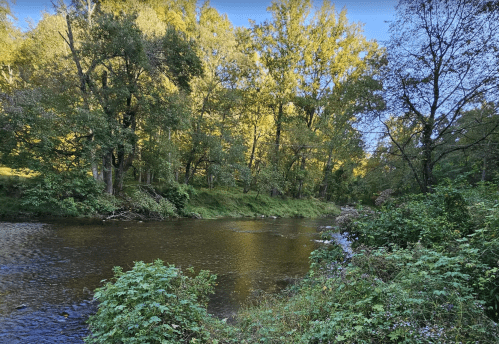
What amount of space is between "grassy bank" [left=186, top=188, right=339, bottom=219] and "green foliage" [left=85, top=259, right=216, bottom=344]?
16.5 metres

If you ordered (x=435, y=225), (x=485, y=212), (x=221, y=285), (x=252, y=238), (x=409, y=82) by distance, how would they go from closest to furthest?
(x=485, y=212) → (x=435, y=225) → (x=221, y=285) → (x=409, y=82) → (x=252, y=238)

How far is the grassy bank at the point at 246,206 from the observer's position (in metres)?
22.2

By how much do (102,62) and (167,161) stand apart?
305 inches

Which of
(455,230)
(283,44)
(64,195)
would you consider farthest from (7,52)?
(455,230)

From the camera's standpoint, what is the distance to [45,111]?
1488cm

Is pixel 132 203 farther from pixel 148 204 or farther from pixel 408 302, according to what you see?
pixel 408 302

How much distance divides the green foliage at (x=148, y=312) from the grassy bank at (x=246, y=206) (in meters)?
16.5

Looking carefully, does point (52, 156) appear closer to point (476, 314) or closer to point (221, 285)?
point (221, 285)

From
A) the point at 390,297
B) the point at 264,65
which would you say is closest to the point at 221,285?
the point at 390,297

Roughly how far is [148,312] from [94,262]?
593 cm

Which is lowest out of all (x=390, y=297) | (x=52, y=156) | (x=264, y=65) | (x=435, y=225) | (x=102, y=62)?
(x=390, y=297)

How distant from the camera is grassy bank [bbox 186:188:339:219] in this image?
72.9 ft

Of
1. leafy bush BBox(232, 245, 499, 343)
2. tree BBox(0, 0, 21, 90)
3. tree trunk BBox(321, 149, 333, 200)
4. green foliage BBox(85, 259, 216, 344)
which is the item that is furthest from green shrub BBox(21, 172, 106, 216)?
tree trunk BBox(321, 149, 333, 200)

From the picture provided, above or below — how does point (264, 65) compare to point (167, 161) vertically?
above
